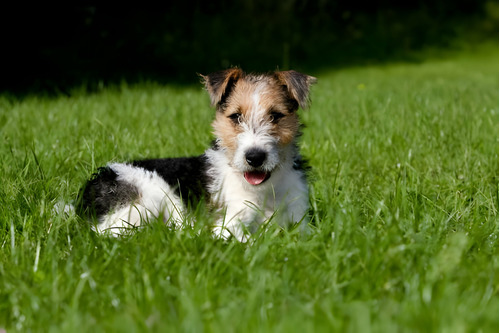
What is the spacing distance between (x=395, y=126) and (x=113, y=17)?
11.1m

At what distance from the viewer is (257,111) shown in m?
4.02

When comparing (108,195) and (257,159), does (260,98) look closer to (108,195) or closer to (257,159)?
(257,159)

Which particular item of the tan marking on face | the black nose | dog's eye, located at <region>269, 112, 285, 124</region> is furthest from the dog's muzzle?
dog's eye, located at <region>269, 112, 285, 124</region>

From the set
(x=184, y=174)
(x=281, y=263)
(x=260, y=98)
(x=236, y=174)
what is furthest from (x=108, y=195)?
(x=281, y=263)

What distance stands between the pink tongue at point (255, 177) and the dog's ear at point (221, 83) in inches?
25.0

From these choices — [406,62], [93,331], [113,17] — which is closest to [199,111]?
[93,331]

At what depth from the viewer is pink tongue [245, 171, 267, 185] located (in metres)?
4.05

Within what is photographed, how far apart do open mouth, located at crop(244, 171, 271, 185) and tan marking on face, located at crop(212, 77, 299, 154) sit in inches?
8.7

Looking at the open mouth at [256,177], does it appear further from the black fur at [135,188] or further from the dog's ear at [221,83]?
the dog's ear at [221,83]

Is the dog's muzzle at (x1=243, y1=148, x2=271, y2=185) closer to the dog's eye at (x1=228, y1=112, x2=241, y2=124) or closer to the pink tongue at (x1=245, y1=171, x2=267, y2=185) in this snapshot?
the pink tongue at (x1=245, y1=171, x2=267, y2=185)

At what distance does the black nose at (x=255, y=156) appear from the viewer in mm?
3826

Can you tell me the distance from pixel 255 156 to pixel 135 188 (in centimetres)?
109

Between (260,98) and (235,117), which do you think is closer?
(260,98)

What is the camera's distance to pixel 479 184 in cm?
473
